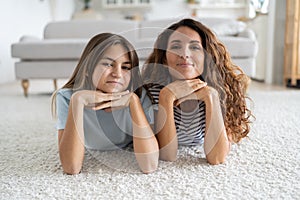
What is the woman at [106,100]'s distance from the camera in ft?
2.85

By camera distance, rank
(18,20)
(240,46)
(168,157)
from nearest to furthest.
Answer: (168,157) < (240,46) < (18,20)

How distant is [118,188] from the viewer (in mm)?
776

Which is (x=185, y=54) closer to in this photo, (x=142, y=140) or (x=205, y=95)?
(x=205, y=95)

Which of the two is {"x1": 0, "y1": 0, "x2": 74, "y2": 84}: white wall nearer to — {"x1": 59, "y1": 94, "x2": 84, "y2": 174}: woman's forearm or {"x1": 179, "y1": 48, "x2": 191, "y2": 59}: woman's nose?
{"x1": 59, "y1": 94, "x2": 84, "y2": 174}: woman's forearm

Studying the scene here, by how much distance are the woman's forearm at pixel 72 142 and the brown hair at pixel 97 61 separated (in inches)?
3.8

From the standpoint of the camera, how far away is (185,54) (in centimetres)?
90

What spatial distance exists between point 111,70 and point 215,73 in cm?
31

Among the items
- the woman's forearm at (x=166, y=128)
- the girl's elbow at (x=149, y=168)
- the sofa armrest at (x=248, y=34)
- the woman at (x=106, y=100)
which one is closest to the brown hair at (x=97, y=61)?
the woman at (x=106, y=100)

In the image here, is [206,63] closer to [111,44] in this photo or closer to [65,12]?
[111,44]

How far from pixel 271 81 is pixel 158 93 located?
2.52m

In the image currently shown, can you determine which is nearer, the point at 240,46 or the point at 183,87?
the point at 183,87

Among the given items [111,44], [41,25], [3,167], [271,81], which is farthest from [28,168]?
[41,25]

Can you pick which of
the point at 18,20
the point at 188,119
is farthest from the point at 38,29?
the point at 188,119

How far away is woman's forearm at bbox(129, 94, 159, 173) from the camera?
879 millimetres
